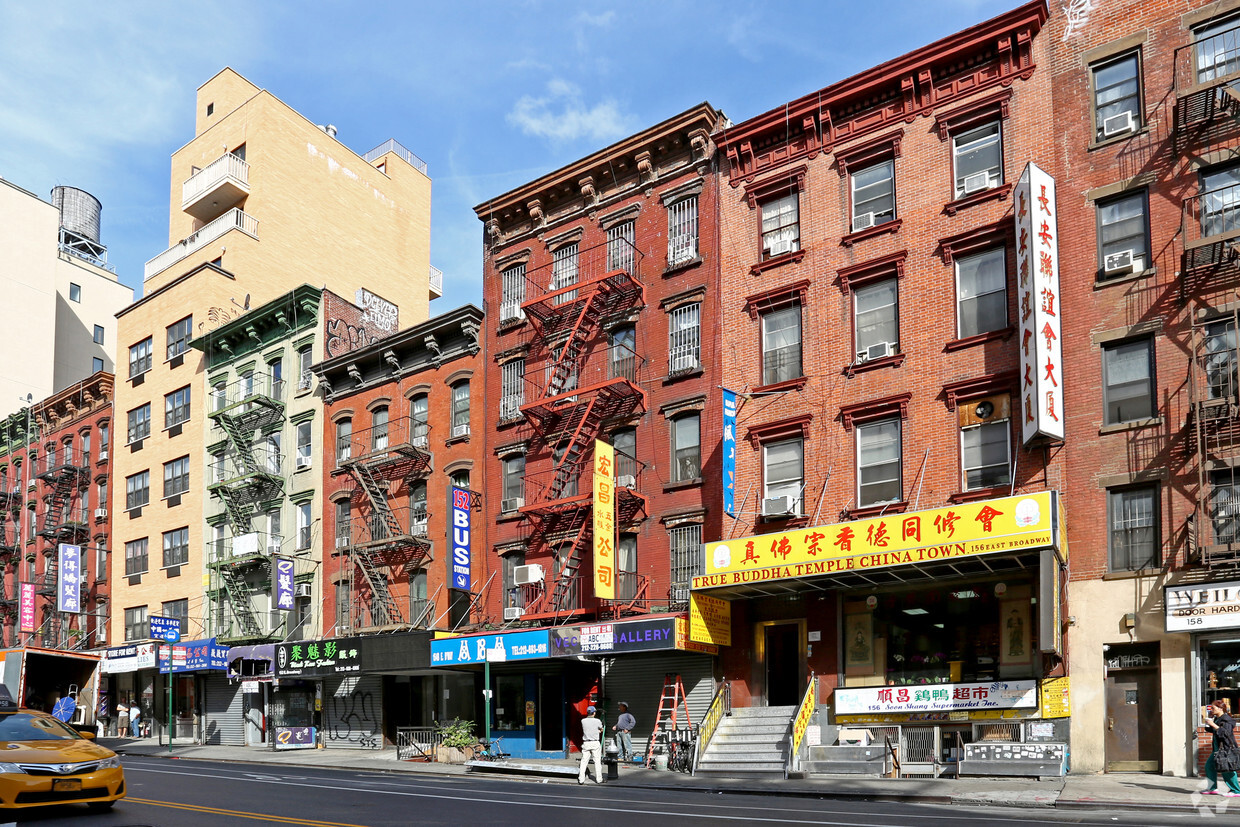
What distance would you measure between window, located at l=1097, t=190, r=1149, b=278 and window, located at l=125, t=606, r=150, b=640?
4485cm

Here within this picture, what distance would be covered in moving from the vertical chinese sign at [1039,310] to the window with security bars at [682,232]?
10461 mm

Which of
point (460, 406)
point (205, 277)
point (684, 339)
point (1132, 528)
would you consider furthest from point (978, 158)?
point (205, 277)

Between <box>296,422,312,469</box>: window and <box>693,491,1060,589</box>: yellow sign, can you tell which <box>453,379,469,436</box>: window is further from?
<box>693,491,1060,589</box>: yellow sign

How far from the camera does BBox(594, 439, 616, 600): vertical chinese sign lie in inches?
1192

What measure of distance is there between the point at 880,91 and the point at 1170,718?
17.0m

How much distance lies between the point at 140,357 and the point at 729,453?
123 ft

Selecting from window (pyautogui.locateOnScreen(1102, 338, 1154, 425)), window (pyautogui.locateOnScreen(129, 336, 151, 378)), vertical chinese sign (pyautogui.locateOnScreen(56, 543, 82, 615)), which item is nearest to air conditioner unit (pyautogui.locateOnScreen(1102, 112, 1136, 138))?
window (pyautogui.locateOnScreen(1102, 338, 1154, 425))

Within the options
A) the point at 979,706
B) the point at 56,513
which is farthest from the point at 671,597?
the point at 56,513

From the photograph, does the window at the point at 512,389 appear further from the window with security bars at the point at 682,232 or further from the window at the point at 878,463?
the window at the point at 878,463

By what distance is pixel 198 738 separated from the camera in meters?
46.0

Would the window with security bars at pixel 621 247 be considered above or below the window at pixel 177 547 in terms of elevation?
above

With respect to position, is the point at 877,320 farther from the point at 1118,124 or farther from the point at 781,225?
the point at 1118,124

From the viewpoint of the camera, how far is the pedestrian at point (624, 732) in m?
27.3

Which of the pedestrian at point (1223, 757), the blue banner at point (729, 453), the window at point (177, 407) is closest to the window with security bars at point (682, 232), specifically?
the blue banner at point (729, 453)
